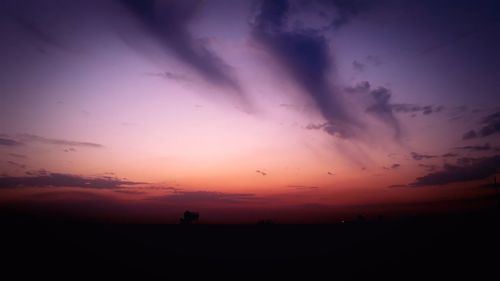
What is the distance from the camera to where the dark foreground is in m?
28.0

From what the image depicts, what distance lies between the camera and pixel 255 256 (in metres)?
43.4

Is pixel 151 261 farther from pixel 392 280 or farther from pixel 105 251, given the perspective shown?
pixel 392 280

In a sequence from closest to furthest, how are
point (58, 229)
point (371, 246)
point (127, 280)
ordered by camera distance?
point (127, 280) → point (58, 229) → point (371, 246)

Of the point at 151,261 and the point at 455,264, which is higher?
the point at 455,264

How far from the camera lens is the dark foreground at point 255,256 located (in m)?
28.0

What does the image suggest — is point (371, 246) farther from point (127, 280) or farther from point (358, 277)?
point (127, 280)

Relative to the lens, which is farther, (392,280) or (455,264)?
(455,264)

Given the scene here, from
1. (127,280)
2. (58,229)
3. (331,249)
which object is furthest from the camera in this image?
(331,249)

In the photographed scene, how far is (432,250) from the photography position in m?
35.4

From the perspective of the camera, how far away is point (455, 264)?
97.8 feet

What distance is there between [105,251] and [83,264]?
5664mm

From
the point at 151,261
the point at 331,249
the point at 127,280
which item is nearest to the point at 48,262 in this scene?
the point at 127,280

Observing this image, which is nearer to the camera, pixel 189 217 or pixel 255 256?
pixel 255 256

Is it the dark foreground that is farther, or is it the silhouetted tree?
the silhouetted tree
